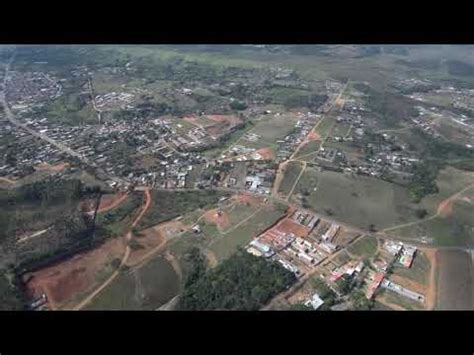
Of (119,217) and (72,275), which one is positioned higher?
(119,217)

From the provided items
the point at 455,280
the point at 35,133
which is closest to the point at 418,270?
the point at 455,280

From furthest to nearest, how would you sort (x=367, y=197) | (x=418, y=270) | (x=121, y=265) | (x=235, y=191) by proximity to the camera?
(x=235, y=191) < (x=367, y=197) < (x=418, y=270) < (x=121, y=265)

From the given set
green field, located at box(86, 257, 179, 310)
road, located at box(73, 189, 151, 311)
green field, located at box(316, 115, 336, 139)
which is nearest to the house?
green field, located at box(86, 257, 179, 310)

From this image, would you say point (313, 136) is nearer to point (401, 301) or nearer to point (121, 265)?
point (401, 301)

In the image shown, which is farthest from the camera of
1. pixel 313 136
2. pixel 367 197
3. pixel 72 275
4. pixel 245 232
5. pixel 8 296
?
pixel 313 136
